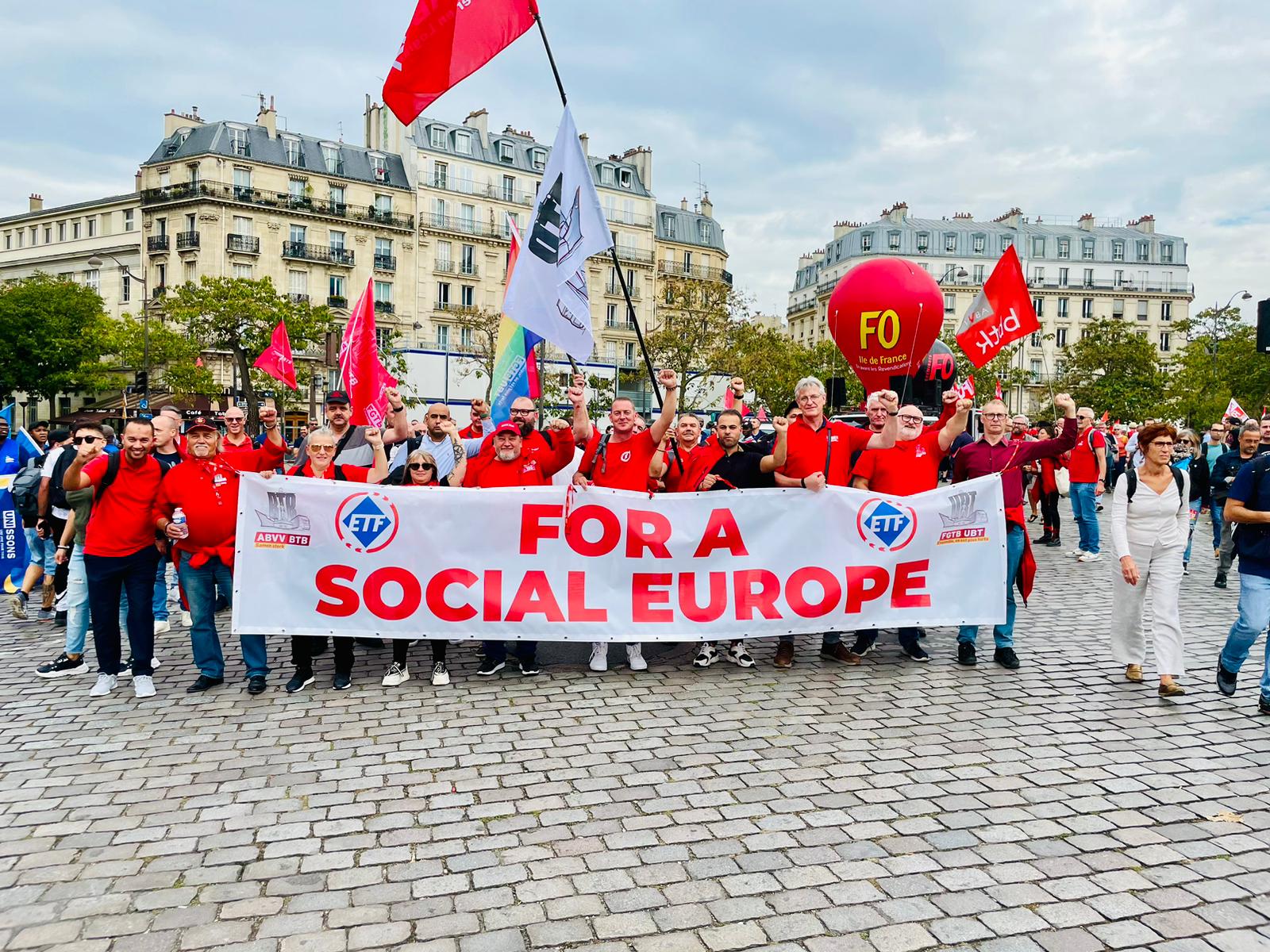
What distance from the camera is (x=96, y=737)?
5.57 meters

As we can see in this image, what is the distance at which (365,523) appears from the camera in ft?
22.4

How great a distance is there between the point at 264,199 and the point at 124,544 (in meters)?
55.1

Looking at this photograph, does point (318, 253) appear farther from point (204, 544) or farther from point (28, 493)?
point (204, 544)

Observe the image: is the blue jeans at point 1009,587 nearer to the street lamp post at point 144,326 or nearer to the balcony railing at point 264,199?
the street lamp post at point 144,326

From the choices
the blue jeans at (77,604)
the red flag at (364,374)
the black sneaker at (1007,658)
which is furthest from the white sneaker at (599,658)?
the blue jeans at (77,604)

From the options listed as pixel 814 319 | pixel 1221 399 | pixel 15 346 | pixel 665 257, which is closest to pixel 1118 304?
pixel 814 319

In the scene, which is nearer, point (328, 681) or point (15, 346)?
point (328, 681)

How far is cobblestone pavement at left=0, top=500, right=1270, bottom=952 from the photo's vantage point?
11.4 feet

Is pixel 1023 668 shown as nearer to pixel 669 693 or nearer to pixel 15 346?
pixel 669 693

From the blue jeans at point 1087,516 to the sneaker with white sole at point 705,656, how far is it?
8541 millimetres

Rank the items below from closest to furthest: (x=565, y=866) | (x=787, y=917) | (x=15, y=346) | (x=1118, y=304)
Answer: (x=787, y=917)
(x=565, y=866)
(x=15, y=346)
(x=1118, y=304)

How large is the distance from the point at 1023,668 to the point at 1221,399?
132 feet

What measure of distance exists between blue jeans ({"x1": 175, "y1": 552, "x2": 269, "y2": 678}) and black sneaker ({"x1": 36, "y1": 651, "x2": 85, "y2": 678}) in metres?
1.31

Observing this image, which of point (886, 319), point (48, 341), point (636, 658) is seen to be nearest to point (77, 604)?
point (636, 658)
